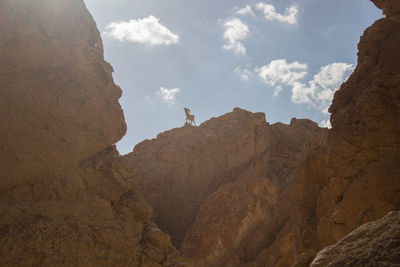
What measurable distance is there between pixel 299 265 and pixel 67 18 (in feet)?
24.5

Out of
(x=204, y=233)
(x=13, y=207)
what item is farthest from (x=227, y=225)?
(x=13, y=207)

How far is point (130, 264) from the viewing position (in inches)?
286

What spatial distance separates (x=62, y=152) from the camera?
7.33 meters

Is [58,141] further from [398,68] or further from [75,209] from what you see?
[398,68]

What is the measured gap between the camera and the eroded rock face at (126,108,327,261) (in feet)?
51.3

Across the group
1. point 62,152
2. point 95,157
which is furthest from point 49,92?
point 95,157

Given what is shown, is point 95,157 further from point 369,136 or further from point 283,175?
point 283,175

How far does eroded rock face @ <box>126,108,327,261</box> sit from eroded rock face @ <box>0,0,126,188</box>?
8175 millimetres

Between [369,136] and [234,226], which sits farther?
[234,226]

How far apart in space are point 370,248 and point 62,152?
6687 millimetres

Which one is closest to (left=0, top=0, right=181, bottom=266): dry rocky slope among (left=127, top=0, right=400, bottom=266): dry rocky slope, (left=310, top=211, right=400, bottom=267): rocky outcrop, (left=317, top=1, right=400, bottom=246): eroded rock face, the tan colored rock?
(left=127, top=0, right=400, bottom=266): dry rocky slope

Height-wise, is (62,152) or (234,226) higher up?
(62,152)

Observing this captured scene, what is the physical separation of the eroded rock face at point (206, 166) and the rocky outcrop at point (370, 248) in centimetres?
1151

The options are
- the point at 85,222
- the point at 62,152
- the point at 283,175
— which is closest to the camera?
the point at 85,222
